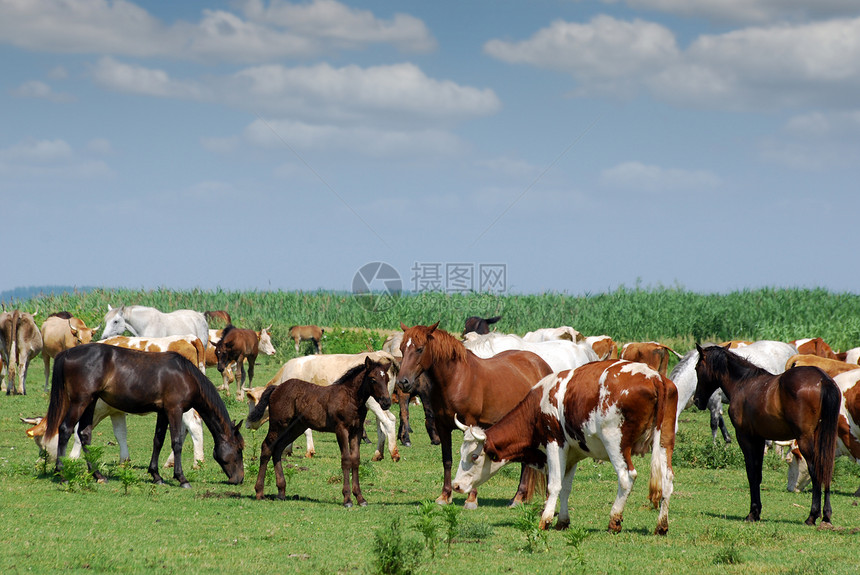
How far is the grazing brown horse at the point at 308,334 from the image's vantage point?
36.0 m

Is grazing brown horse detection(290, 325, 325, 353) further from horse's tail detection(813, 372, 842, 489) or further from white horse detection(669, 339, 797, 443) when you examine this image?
horse's tail detection(813, 372, 842, 489)

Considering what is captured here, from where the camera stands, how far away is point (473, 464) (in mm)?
9961

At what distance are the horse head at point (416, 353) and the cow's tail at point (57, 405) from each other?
15.8ft

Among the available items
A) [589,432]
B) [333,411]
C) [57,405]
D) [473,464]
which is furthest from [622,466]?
[57,405]

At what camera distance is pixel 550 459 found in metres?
9.32

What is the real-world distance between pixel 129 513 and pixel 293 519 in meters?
1.91

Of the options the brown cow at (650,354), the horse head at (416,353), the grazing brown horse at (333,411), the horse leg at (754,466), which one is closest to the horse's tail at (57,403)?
the grazing brown horse at (333,411)

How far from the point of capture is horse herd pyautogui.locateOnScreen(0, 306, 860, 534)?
8914 mm

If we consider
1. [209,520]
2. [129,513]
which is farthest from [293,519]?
[129,513]

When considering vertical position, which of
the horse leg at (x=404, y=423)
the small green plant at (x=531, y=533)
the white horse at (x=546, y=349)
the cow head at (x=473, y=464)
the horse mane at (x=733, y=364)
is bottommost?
the horse leg at (x=404, y=423)

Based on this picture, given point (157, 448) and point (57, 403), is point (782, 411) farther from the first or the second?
point (57, 403)

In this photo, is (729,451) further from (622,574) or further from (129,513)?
(129,513)

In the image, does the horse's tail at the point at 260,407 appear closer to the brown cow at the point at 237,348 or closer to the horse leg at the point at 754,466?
the horse leg at the point at 754,466

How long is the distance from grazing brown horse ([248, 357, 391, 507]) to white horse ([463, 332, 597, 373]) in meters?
5.35
